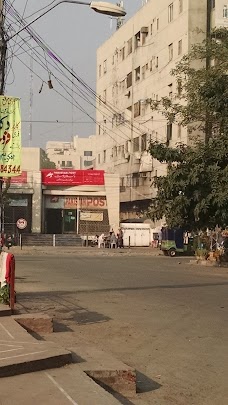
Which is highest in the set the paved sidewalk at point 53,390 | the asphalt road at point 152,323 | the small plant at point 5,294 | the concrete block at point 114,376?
the small plant at point 5,294

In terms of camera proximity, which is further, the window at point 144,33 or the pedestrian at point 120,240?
the window at point 144,33

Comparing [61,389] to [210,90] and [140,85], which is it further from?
[140,85]

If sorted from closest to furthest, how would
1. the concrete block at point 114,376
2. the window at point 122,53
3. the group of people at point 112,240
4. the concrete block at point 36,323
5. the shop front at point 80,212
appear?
the concrete block at point 114,376
the concrete block at point 36,323
the group of people at point 112,240
the shop front at point 80,212
the window at point 122,53

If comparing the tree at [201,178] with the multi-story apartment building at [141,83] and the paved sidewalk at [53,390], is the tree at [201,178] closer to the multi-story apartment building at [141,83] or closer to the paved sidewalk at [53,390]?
the paved sidewalk at [53,390]

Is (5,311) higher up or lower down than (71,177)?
lower down

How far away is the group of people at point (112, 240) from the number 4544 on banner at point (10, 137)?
131ft

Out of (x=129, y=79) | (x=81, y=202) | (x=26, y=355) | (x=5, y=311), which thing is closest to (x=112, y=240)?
(x=81, y=202)

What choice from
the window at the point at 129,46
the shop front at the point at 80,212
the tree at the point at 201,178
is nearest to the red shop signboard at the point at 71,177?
the shop front at the point at 80,212

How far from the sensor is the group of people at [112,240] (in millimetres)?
52531

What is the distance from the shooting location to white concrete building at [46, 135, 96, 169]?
125419 mm

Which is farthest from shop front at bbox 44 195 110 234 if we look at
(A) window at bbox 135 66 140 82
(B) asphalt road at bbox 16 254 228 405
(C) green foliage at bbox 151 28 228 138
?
(B) asphalt road at bbox 16 254 228 405

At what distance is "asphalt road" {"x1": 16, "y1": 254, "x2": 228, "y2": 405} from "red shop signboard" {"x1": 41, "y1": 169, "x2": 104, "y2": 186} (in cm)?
3502

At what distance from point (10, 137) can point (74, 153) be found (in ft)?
398

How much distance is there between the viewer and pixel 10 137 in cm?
1258
